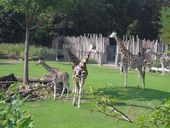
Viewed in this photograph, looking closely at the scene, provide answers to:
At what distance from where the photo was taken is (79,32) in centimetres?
4612

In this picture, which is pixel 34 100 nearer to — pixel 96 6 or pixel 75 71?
pixel 75 71

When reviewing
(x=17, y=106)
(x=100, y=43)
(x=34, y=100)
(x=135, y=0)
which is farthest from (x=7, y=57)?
(x=17, y=106)

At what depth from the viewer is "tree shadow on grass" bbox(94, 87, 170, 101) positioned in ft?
49.0

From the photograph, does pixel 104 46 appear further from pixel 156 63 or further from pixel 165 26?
pixel 165 26

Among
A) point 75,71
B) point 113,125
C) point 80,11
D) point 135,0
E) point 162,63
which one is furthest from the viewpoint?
point 135,0

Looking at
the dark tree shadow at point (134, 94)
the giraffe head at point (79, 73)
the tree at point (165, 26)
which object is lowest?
the dark tree shadow at point (134, 94)

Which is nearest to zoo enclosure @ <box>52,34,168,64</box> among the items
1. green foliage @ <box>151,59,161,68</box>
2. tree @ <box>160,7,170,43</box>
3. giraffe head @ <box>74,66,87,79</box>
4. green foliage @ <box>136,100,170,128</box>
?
green foliage @ <box>151,59,161,68</box>

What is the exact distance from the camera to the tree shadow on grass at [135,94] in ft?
49.0

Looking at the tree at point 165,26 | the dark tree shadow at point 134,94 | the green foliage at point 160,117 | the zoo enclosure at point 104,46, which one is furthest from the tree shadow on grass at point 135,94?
the tree at point 165,26

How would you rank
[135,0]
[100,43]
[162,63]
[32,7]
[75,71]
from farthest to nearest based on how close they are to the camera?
[135,0] → [100,43] → [162,63] → [32,7] → [75,71]

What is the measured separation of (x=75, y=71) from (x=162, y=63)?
13806 mm

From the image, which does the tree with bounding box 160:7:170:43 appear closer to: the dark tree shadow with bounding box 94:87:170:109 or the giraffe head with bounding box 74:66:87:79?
the dark tree shadow with bounding box 94:87:170:109

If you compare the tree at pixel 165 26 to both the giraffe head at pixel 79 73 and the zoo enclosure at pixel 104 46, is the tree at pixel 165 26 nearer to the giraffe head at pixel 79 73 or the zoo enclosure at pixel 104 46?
the zoo enclosure at pixel 104 46

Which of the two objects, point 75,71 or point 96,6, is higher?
point 96,6
